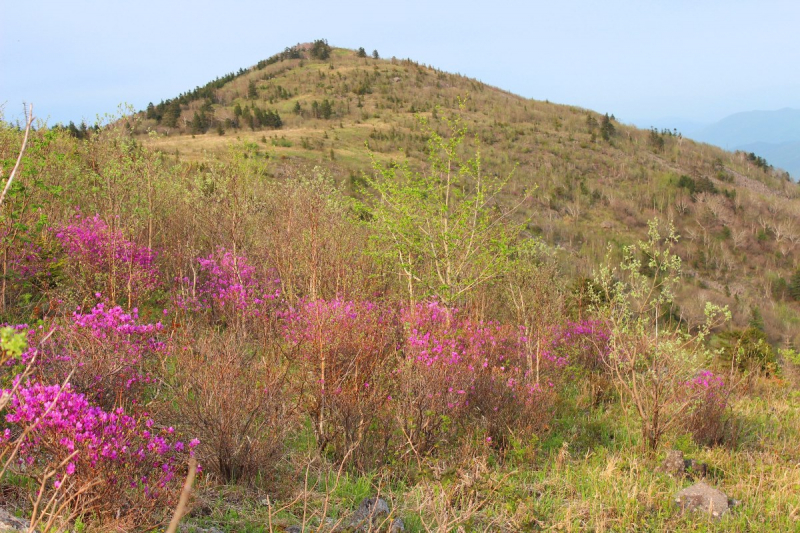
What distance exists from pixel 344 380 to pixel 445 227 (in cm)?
350

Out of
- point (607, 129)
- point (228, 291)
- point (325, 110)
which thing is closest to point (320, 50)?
point (325, 110)

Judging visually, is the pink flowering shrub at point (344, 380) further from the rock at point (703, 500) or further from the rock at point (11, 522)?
the rock at point (703, 500)

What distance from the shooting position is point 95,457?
3.01m

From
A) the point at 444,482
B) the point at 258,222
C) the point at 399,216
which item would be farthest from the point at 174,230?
the point at 444,482

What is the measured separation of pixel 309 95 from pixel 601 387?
41.7 metres

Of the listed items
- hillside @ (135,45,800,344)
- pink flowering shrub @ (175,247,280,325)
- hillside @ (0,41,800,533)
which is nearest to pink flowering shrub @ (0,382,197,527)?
hillside @ (0,41,800,533)

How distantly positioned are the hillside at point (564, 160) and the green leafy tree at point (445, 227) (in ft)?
45.7

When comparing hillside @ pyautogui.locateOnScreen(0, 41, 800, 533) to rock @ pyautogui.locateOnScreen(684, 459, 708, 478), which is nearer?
hillside @ pyautogui.locateOnScreen(0, 41, 800, 533)

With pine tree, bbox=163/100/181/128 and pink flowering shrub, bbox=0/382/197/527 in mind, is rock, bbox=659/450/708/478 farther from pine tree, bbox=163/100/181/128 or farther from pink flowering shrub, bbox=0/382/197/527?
pine tree, bbox=163/100/181/128

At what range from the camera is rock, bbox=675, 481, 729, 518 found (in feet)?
13.6

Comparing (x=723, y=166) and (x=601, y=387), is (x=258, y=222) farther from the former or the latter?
(x=723, y=166)

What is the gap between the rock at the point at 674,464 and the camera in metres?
4.96

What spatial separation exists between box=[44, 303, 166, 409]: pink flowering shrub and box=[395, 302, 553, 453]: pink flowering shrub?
2384 millimetres

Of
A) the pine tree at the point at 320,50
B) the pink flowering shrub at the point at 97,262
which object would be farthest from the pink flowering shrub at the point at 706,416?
the pine tree at the point at 320,50
